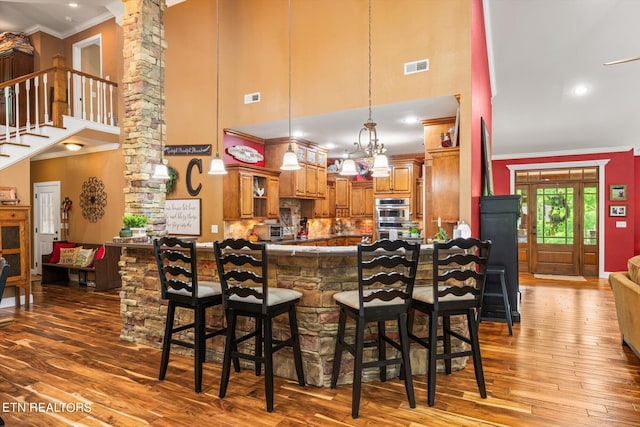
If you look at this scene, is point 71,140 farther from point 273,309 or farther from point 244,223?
point 273,309

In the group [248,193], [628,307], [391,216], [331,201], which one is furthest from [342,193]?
[628,307]

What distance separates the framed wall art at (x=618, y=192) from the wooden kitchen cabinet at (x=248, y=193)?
7783 mm

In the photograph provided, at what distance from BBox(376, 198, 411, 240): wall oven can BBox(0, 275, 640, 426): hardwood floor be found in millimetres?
3116

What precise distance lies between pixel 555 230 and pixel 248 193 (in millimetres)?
7598

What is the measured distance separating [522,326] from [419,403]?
266cm

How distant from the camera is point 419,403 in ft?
8.80

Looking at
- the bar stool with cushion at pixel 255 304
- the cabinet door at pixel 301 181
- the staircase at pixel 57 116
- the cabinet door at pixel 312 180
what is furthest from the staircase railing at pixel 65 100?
the bar stool with cushion at pixel 255 304

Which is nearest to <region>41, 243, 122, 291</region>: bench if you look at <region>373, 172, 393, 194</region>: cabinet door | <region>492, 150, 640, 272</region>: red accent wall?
<region>373, 172, 393, 194</region>: cabinet door

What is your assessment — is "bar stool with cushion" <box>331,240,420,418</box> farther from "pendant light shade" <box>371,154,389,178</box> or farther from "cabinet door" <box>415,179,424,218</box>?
"cabinet door" <box>415,179,424,218</box>

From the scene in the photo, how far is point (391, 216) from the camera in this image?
7.38m

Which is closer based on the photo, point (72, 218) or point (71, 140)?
point (71, 140)

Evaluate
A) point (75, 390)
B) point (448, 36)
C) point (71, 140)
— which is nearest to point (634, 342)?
point (448, 36)

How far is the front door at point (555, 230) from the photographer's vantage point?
914 centimetres

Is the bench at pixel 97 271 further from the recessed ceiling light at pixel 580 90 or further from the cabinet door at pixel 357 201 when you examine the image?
the recessed ceiling light at pixel 580 90
